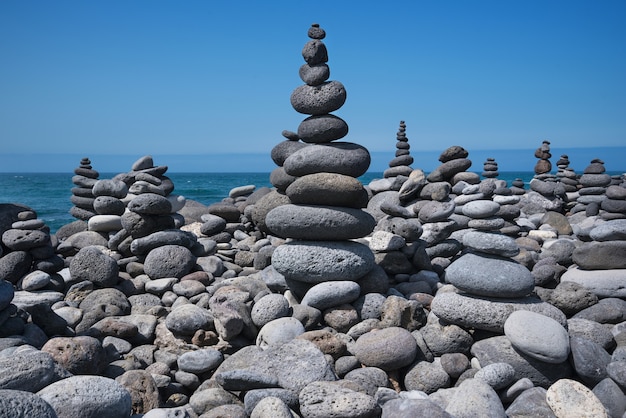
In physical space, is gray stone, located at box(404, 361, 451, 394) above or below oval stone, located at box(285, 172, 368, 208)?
below

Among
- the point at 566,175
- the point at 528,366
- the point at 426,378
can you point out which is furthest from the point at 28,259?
the point at 566,175

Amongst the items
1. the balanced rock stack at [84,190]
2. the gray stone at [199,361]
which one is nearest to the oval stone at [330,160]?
the gray stone at [199,361]

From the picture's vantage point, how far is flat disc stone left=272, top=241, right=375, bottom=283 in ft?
22.2

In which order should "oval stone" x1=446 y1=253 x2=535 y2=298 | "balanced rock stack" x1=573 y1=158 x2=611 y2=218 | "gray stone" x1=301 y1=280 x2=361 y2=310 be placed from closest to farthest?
1. "oval stone" x1=446 y1=253 x2=535 y2=298
2. "gray stone" x1=301 y1=280 x2=361 y2=310
3. "balanced rock stack" x1=573 y1=158 x2=611 y2=218

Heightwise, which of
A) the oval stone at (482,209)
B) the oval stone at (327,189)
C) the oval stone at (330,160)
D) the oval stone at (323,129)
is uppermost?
the oval stone at (323,129)

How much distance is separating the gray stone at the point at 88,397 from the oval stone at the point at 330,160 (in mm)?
4133

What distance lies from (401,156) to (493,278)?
9437 millimetres

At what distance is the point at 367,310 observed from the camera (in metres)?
6.62

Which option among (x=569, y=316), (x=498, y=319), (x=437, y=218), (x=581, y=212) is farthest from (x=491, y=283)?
(x=581, y=212)

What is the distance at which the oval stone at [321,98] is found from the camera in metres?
7.61

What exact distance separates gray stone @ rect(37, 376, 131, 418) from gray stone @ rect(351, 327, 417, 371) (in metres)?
2.52

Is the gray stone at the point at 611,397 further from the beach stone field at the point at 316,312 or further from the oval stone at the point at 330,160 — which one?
the oval stone at the point at 330,160

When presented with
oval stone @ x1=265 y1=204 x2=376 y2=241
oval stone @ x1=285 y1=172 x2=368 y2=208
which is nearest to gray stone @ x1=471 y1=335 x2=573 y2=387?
oval stone @ x1=265 y1=204 x2=376 y2=241

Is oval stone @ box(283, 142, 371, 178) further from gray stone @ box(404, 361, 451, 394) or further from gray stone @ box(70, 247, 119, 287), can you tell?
gray stone @ box(70, 247, 119, 287)
